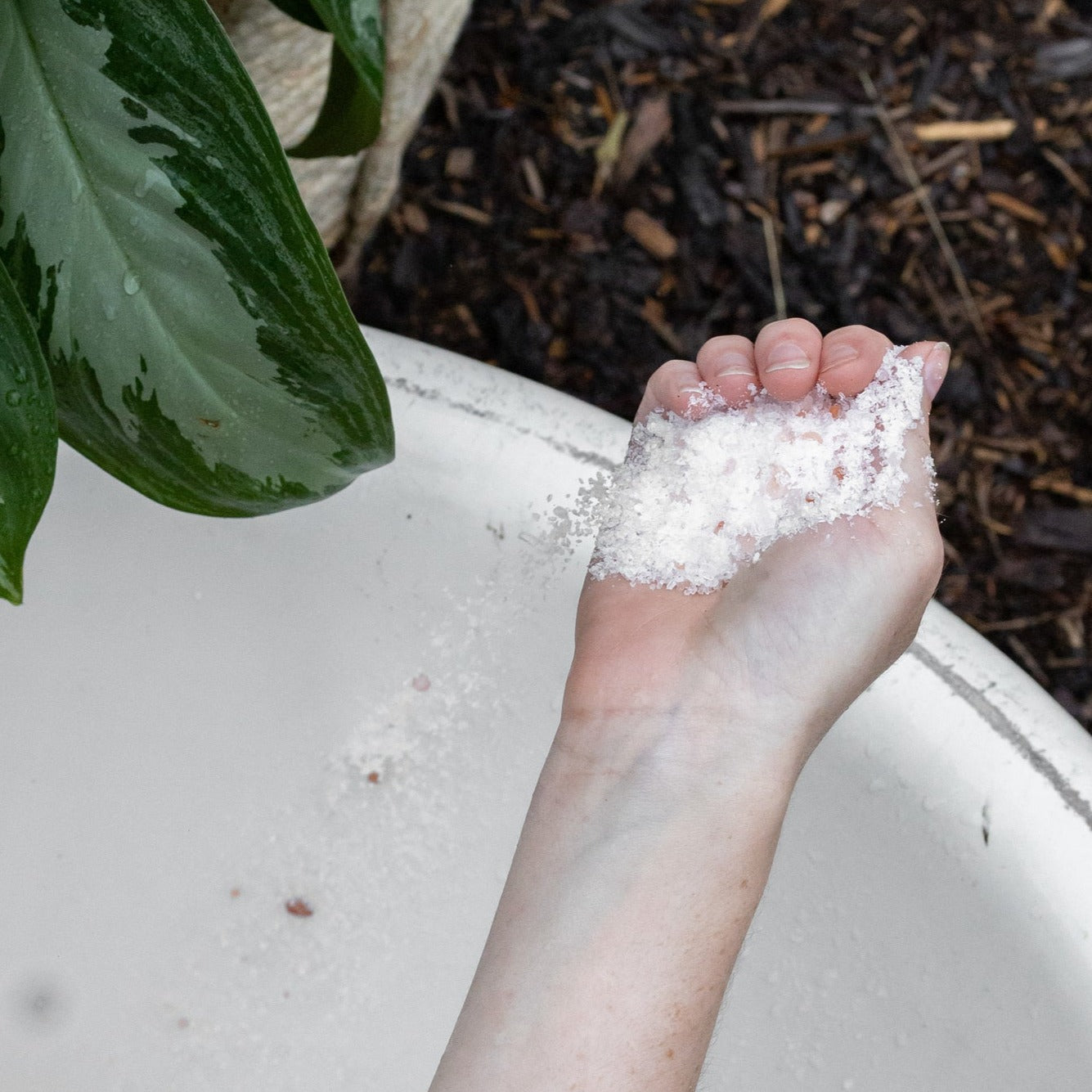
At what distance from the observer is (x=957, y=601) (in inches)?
49.6

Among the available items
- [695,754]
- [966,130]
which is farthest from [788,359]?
[966,130]

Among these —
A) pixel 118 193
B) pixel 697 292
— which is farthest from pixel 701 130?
pixel 118 193

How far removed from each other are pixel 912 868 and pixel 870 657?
17cm

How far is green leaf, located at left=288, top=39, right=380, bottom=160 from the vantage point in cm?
72

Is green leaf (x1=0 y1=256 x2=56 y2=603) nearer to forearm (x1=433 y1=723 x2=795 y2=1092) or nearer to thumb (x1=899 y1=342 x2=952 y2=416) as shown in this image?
forearm (x1=433 y1=723 x2=795 y2=1092)

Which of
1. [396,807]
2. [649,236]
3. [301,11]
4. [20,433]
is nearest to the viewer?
[20,433]

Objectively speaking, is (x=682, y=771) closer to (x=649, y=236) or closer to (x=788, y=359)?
(x=788, y=359)

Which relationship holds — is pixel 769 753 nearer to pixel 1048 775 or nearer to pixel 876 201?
pixel 1048 775

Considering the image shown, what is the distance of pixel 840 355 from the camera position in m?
0.75

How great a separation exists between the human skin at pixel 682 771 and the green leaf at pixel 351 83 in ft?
0.89

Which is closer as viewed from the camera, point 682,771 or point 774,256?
point 682,771

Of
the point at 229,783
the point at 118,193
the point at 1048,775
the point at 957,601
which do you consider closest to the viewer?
the point at 118,193

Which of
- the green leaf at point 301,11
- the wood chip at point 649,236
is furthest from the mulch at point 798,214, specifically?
the green leaf at point 301,11

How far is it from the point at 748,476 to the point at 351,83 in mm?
373
